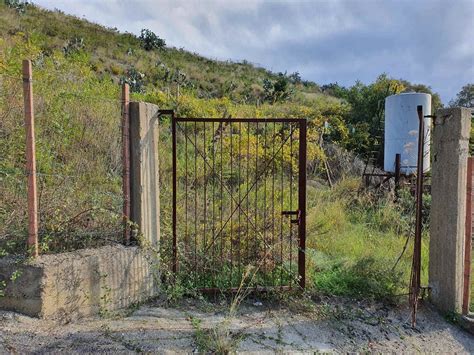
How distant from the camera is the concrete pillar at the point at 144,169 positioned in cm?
390

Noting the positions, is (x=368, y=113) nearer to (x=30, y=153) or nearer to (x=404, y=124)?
(x=404, y=124)

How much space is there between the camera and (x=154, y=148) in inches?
161

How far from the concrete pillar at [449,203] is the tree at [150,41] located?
2874 cm

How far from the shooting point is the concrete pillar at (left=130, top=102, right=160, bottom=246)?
3904 millimetres

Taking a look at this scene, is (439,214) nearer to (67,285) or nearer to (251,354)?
(251,354)

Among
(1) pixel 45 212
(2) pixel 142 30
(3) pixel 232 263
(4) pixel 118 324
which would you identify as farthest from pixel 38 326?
(2) pixel 142 30

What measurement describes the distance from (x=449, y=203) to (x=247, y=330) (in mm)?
2646

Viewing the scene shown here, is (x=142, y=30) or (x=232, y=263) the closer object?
(x=232, y=263)

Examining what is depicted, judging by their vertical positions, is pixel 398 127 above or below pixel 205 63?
below

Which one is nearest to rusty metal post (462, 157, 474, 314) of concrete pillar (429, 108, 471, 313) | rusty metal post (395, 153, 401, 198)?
concrete pillar (429, 108, 471, 313)

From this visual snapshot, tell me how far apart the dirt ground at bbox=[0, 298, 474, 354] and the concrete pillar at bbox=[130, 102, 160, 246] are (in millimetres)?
883

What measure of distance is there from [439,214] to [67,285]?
13.1 ft

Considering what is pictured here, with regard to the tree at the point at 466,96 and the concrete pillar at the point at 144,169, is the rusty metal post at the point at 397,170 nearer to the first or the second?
the concrete pillar at the point at 144,169

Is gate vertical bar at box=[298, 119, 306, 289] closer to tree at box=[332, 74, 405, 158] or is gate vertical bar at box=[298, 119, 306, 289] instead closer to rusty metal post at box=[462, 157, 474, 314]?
rusty metal post at box=[462, 157, 474, 314]
